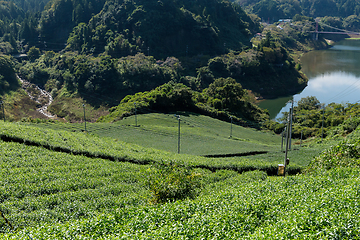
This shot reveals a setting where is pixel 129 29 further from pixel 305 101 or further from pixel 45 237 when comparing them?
pixel 45 237

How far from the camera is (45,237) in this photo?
1566cm

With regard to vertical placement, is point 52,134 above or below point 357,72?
below

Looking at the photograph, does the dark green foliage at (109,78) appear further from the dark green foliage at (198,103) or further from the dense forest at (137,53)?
the dark green foliage at (198,103)

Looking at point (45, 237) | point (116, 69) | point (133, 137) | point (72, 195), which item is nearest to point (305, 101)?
point (133, 137)

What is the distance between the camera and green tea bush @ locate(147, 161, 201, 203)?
21438mm

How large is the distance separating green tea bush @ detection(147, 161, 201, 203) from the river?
83242 millimetres

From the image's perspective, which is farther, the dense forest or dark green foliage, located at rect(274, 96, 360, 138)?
the dense forest

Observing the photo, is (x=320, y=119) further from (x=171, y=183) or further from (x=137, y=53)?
(x=137, y=53)

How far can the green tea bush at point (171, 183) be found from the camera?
70.3 ft

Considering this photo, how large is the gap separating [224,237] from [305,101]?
81.7 meters

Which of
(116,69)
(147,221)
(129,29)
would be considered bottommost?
(147,221)

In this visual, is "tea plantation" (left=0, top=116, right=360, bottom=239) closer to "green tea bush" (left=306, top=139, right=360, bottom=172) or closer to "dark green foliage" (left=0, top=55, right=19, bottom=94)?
"green tea bush" (left=306, top=139, right=360, bottom=172)

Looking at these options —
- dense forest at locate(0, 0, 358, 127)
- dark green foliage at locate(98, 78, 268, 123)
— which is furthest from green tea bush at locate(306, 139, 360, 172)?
dense forest at locate(0, 0, 358, 127)

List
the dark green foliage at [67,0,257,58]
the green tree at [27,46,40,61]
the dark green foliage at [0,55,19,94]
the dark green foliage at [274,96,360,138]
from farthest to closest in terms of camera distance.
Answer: the green tree at [27,46,40,61] < the dark green foliage at [67,0,257,58] < the dark green foliage at [0,55,19,94] < the dark green foliage at [274,96,360,138]
